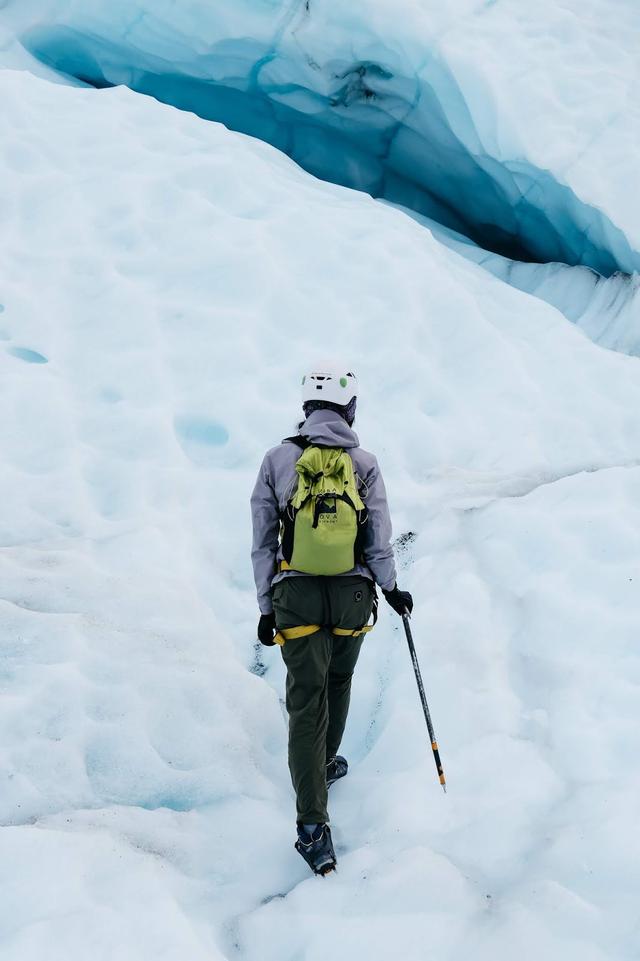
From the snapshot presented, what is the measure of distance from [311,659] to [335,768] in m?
0.64

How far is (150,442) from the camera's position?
14.6 feet

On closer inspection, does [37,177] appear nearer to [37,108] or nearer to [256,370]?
[37,108]

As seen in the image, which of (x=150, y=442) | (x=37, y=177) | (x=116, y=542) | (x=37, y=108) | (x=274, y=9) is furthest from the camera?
(x=274, y=9)

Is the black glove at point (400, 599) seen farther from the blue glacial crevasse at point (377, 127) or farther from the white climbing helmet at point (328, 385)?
the blue glacial crevasse at point (377, 127)

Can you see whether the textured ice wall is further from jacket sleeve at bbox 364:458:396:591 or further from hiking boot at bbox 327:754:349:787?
hiking boot at bbox 327:754:349:787

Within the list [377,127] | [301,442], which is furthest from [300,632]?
[377,127]

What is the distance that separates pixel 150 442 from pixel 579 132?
4388mm

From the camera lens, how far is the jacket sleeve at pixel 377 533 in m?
2.71

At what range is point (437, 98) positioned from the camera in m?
6.90

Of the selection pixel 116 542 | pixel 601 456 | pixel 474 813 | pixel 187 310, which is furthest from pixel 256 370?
pixel 474 813

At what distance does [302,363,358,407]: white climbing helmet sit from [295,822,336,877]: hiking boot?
1.38 meters

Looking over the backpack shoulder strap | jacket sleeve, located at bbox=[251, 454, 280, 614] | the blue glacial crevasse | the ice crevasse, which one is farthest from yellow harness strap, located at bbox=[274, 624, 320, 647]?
the blue glacial crevasse

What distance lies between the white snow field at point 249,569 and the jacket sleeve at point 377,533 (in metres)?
0.80

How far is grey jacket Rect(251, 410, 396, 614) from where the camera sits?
2.68 meters
